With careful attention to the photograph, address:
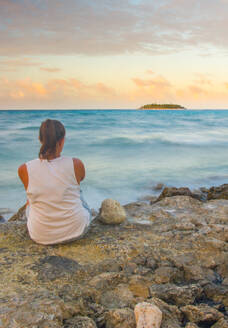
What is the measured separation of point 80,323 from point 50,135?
1684 millimetres

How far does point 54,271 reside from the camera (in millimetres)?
2869

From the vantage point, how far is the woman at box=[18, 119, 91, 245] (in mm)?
3158

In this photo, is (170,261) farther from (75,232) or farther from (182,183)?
(182,183)

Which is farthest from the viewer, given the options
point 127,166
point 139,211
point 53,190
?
point 127,166

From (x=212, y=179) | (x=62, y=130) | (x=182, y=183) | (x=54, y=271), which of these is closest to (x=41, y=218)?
(x=54, y=271)

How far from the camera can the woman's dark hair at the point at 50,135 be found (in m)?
3.08

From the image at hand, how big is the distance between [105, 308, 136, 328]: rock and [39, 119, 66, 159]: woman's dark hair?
159 centimetres

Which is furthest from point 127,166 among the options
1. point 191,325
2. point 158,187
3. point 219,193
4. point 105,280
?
point 191,325

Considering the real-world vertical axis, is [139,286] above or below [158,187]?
above

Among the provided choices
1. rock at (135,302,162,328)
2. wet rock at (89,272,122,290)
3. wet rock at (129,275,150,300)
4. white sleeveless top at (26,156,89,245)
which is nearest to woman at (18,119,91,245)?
white sleeveless top at (26,156,89,245)

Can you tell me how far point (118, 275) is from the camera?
281 centimetres

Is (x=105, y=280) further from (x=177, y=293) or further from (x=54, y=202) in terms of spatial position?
(x=54, y=202)

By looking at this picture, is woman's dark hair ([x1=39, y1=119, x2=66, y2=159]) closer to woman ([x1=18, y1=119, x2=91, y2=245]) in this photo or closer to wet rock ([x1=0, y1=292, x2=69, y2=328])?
woman ([x1=18, y1=119, x2=91, y2=245])

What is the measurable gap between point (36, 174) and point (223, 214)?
2.82m
